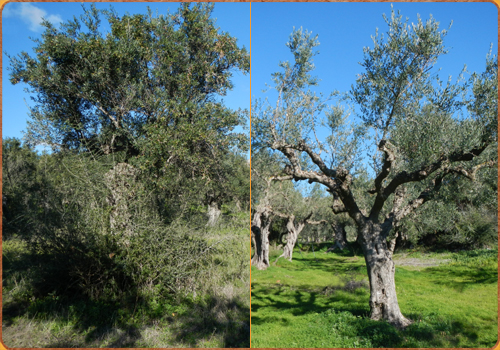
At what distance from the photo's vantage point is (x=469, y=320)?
20.7 ft

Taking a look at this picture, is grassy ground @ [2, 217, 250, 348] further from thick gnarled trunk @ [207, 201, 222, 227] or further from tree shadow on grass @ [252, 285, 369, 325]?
tree shadow on grass @ [252, 285, 369, 325]

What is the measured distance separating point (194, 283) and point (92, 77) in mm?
5655

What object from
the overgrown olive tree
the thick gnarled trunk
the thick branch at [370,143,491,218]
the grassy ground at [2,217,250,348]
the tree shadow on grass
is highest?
the overgrown olive tree

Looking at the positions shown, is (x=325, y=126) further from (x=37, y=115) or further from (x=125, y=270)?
(x=37, y=115)

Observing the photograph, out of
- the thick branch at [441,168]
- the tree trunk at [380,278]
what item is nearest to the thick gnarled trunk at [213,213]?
the tree trunk at [380,278]

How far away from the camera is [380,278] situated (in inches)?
266

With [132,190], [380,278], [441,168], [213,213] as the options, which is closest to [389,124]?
[441,168]

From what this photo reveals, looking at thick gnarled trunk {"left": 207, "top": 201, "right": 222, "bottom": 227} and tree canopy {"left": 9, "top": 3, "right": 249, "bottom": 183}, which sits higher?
tree canopy {"left": 9, "top": 3, "right": 249, "bottom": 183}

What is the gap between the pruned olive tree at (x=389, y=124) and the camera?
554 centimetres

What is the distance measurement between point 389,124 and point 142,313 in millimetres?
6223

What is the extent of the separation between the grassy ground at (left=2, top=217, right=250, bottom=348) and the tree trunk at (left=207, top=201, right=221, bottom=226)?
0.23m

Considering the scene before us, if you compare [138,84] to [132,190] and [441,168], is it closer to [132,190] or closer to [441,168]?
[132,190]

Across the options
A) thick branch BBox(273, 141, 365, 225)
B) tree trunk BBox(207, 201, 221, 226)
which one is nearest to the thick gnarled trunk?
tree trunk BBox(207, 201, 221, 226)

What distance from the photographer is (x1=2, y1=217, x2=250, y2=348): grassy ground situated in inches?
186
